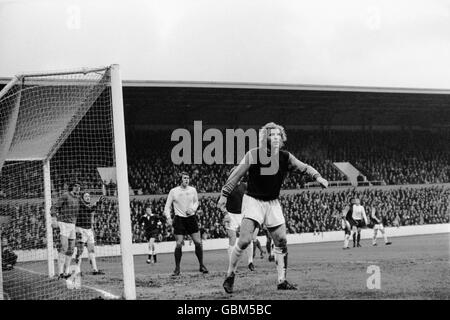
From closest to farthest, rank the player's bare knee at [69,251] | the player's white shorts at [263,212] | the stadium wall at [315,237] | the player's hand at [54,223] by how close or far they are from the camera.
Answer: the player's white shorts at [263,212] < the player's bare knee at [69,251] < the player's hand at [54,223] < the stadium wall at [315,237]

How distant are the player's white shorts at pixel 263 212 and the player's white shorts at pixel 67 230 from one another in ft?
10.2

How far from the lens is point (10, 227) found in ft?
42.5

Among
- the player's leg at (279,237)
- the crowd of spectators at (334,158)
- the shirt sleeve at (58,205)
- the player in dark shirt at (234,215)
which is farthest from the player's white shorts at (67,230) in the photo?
the crowd of spectators at (334,158)

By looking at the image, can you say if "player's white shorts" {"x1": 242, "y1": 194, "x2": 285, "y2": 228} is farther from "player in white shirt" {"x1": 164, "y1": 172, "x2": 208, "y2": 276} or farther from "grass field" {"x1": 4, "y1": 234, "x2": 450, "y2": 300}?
"player in white shirt" {"x1": 164, "y1": 172, "x2": 208, "y2": 276}

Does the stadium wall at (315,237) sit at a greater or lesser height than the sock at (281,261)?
lesser

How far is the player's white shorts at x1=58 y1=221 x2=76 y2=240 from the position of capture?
9359 millimetres

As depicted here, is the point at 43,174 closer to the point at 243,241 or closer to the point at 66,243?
the point at 66,243

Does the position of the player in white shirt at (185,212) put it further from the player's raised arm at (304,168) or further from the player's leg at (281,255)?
the player's raised arm at (304,168)

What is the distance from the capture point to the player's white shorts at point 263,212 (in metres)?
7.45

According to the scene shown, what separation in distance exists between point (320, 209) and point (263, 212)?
13.2 metres

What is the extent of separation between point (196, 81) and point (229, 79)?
906mm

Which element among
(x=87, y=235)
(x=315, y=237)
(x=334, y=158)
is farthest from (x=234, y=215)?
(x=334, y=158)
